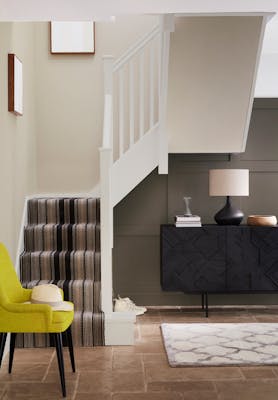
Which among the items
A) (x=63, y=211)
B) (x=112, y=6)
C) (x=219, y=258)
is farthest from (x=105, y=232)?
(x=112, y=6)

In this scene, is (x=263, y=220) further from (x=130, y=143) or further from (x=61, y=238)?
(x=61, y=238)

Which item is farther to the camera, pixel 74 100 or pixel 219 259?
pixel 74 100

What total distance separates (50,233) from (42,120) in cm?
153

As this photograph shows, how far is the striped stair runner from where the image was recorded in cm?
492

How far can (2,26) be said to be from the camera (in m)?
4.92

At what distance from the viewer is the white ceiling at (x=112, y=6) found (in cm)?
328

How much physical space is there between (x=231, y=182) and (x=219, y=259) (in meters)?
0.79

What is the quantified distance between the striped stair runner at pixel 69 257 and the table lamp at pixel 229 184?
3.99 ft

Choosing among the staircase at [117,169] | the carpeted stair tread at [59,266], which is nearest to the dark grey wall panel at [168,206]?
the staircase at [117,169]

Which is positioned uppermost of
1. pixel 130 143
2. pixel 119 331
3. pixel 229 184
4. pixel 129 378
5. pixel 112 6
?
pixel 112 6

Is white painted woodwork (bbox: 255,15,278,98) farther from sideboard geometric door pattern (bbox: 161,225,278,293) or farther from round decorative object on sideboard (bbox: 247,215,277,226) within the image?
sideboard geometric door pattern (bbox: 161,225,278,293)

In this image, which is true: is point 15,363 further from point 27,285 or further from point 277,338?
point 277,338

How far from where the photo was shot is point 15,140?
5379mm

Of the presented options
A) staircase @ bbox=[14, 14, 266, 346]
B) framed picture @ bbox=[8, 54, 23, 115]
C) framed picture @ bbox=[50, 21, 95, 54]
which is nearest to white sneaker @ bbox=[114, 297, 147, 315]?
staircase @ bbox=[14, 14, 266, 346]
